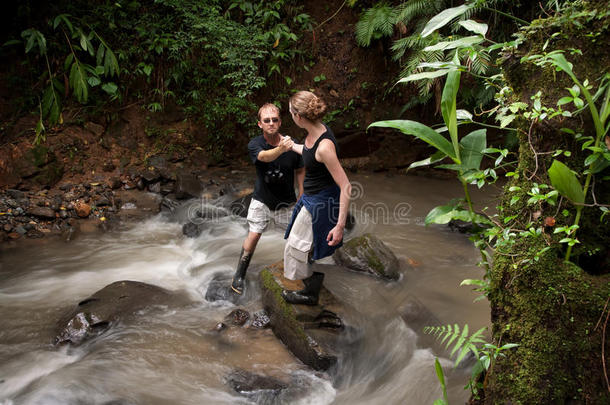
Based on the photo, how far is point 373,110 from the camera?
882 centimetres

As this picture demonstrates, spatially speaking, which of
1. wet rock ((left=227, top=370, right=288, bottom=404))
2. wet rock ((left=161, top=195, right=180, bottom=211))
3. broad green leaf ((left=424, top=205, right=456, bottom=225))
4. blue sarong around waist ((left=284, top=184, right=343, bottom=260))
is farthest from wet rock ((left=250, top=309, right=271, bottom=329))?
wet rock ((left=161, top=195, right=180, bottom=211))

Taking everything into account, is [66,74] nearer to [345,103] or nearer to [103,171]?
[103,171]

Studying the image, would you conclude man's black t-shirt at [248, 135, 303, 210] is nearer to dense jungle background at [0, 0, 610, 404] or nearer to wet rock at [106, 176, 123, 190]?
dense jungle background at [0, 0, 610, 404]

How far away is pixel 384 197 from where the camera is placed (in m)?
7.55

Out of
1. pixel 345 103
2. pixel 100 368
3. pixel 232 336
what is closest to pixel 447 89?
pixel 232 336

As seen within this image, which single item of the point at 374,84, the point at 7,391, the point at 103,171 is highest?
the point at 374,84

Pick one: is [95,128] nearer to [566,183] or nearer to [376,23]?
[376,23]

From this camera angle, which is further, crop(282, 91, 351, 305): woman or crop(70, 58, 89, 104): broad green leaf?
A: crop(70, 58, 89, 104): broad green leaf

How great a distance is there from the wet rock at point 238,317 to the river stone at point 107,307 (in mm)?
786

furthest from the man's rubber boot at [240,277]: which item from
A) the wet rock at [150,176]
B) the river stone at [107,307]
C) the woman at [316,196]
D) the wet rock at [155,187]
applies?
the wet rock at [150,176]

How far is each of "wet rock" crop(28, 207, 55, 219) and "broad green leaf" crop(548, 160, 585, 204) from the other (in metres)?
6.76

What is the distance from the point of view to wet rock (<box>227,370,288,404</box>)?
3.04 metres

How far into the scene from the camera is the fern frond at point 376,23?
24.4 feet

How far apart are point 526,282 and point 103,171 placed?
7.50 metres
